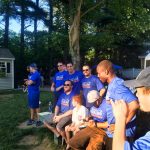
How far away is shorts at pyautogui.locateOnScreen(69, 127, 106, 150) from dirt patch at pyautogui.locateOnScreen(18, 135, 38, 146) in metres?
2.84

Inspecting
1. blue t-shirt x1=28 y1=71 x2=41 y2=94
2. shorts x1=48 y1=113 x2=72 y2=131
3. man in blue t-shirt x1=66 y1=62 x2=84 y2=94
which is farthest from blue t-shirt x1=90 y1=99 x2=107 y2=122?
blue t-shirt x1=28 y1=71 x2=41 y2=94

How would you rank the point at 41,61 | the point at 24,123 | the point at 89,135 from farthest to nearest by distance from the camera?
1. the point at 41,61
2. the point at 24,123
3. the point at 89,135

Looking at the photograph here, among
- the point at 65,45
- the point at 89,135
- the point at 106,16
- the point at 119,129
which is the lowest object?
the point at 89,135

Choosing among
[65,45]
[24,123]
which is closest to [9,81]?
[65,45]

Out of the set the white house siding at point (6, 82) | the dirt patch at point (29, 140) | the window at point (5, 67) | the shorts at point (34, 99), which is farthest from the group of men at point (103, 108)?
the window at point (5, 67)

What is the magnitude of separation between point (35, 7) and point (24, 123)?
1207 inches

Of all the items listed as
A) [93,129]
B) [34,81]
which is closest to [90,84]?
[93,129]

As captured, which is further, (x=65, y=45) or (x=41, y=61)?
(x=41, y=61)

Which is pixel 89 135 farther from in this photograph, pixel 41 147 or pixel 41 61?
pixel 41 61

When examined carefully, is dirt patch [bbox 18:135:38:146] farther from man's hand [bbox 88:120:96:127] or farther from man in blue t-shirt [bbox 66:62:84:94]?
man's hand [bbox 88:120:96:127]

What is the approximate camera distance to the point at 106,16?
110 feet

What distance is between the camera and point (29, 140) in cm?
918

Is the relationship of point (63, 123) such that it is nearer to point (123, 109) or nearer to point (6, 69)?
point (123, 109)

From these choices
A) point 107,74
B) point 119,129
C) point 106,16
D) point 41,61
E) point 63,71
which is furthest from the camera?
point 41,61
